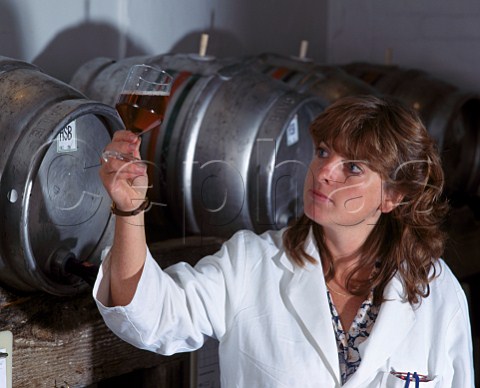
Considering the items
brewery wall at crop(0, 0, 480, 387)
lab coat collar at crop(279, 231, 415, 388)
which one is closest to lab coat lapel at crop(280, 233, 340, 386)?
lab coat collar at crop(279, 231, 415, 388)

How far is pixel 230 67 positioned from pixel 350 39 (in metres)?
1.42

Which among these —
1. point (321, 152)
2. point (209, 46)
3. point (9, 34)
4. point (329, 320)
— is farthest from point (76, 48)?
point (329, 320)

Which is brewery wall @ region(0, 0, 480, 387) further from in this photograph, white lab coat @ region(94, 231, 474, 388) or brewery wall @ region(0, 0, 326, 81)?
white lab coat @ region(94, 231, 474, 388)

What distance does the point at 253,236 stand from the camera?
5.55 ft

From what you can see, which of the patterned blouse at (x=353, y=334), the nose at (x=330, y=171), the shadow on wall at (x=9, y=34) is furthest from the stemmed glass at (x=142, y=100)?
the shadow on wall at (x=9, y=34)

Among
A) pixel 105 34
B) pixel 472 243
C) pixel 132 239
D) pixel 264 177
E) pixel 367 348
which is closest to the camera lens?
pixel 132 239

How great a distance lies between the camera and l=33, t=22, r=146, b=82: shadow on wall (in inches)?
91.1

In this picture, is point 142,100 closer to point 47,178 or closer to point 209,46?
point 47,178

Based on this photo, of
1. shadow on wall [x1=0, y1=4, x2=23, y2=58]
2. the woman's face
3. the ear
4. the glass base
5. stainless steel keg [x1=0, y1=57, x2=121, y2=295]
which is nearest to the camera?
the glass base

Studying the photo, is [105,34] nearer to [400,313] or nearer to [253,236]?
[253,236]

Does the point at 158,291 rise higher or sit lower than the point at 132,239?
lower

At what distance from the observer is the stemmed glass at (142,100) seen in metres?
1.31

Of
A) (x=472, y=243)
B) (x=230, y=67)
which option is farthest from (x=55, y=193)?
(x=472, y=243)

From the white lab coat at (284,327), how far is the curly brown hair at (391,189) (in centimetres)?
4
